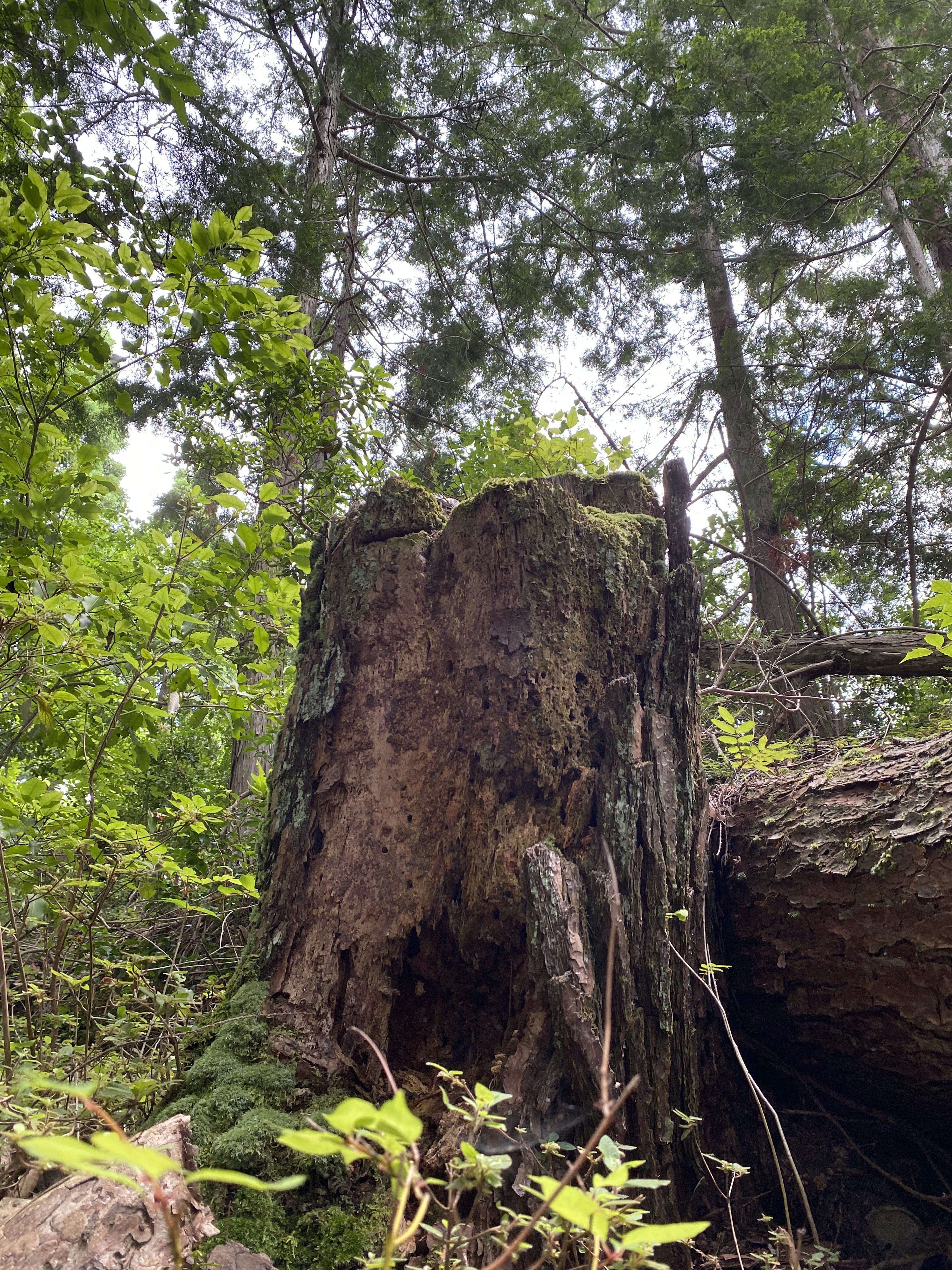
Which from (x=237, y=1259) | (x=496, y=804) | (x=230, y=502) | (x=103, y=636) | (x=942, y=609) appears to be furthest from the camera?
(x=103, y=636)

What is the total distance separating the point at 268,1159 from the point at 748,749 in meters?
2.13

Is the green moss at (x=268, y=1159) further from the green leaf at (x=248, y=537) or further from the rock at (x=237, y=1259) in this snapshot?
the green leaf at (x=248, y=537)

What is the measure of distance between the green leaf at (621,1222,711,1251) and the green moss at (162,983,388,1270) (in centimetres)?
92

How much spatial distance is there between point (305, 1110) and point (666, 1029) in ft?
3.40

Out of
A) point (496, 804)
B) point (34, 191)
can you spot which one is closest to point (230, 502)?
point (34, 191)

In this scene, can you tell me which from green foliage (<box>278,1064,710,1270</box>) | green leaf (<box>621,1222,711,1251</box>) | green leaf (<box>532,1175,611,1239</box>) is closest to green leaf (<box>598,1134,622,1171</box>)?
green foliage (<box>278,1064,710,1270</box>)

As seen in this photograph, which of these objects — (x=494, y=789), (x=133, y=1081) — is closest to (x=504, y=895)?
(x=494, y=789)

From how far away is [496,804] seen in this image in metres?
2.28

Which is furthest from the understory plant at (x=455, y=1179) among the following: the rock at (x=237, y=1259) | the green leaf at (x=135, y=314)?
the green leaf at (x=135, y=314)

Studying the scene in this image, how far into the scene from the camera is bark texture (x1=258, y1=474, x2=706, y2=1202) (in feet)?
6.49

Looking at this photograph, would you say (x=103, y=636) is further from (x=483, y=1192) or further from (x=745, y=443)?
(x=745, y=443)

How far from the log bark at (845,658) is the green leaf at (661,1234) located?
323 cm

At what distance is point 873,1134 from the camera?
2330 mm

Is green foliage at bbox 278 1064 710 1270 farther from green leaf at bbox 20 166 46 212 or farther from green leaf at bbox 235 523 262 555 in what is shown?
green leaf at bbox 20 166 46 212
